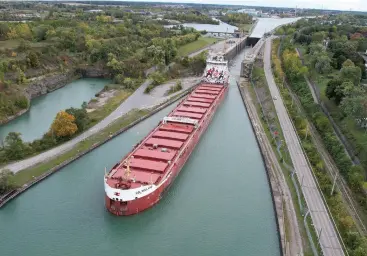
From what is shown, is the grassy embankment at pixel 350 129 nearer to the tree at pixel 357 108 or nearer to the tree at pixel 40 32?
the tree at pixel 357 108

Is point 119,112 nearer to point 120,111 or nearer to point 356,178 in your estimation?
point 120,111

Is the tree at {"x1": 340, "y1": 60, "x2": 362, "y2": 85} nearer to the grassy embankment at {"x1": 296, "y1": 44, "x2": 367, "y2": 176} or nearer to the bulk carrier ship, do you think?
the grassy embankment at {"x1": 296, "y1": 44, "x2": 367, "y2": 176}

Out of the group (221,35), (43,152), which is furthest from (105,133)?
(221,35)

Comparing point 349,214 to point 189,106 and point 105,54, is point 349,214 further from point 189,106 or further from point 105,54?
point 105,54

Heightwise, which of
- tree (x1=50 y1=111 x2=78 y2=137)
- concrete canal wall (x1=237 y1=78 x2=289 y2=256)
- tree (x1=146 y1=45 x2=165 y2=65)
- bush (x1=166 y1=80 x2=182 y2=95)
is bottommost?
bush (x1=166 y1=80 x2=182 y2=95)

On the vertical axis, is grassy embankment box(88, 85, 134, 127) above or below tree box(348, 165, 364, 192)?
below

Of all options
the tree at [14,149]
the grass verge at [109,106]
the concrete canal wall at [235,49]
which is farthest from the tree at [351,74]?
the tree at [14,149]

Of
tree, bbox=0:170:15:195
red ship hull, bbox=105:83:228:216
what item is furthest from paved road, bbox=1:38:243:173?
red ship hull, bbox=105:83:228:216
